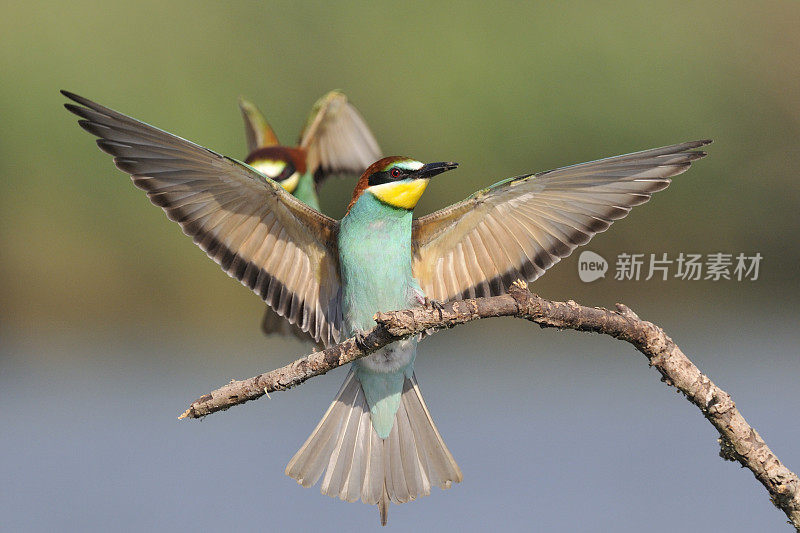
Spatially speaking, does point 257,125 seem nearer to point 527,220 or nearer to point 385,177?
point 385,177

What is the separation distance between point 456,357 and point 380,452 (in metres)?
2.62

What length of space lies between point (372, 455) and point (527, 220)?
2.18ft

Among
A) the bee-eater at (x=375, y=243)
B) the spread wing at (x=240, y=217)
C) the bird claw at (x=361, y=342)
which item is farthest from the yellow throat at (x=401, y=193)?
the bird claw at (x=361, y=342)

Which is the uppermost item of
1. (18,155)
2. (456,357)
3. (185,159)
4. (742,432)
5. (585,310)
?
(18,155)

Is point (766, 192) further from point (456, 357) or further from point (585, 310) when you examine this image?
point (585, 310)

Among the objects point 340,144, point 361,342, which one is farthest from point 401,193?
point 340,144

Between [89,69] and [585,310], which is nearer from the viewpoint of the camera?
[585,310]

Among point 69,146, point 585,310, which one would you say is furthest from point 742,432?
point 69,146

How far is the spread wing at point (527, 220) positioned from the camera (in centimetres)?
204

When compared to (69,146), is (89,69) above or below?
above

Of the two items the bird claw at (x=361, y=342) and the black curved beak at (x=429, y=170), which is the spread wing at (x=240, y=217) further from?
the bird claw at (x=361, y=342)

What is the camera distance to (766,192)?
498cm

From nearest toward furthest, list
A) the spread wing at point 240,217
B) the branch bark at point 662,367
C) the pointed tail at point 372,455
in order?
1. the branch bark at point 662,367
2. the spread wing at point 240,217
3. the pointed tail at point 372,455

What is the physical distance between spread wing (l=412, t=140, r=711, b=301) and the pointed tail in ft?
0.99
